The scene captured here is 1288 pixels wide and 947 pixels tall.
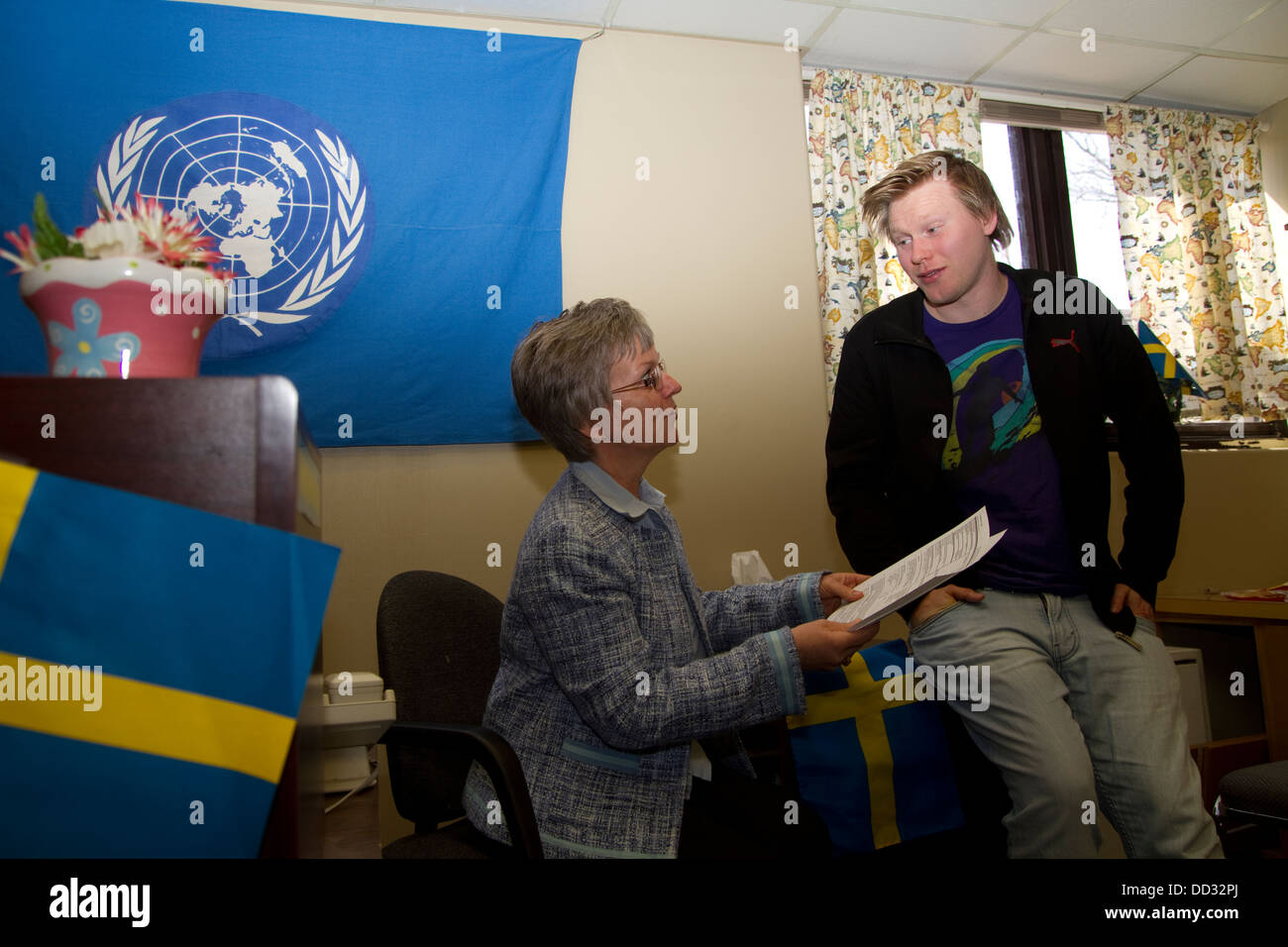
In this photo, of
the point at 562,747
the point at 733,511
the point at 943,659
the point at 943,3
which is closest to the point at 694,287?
the point at 733,511

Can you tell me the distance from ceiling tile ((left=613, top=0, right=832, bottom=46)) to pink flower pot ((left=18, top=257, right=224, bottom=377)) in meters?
2.44

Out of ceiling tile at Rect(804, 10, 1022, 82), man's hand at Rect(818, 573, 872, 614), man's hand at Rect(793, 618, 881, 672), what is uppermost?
ceiling tile at Rect(804, 10, 1022, 82)

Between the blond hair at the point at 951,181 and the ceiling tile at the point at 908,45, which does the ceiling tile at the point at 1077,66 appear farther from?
the blond hair at the point at 951,181

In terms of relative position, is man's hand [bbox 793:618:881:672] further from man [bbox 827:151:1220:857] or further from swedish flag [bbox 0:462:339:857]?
swedish flag [bbox 0:462:339:857]

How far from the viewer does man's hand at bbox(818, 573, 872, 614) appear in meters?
1.46

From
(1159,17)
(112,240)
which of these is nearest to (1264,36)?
(1159,17)

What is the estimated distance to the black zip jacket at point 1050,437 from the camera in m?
1.59

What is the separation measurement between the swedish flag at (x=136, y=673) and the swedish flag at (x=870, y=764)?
1054 mm

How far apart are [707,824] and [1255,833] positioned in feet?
6.19

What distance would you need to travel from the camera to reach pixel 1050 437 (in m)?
1.61

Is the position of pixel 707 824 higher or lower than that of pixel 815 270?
lower

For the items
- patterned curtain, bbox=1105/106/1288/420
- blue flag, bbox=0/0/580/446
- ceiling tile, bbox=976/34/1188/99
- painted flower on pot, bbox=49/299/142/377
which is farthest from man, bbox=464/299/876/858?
patterned curtain, bbox=1105/106/1288/420
